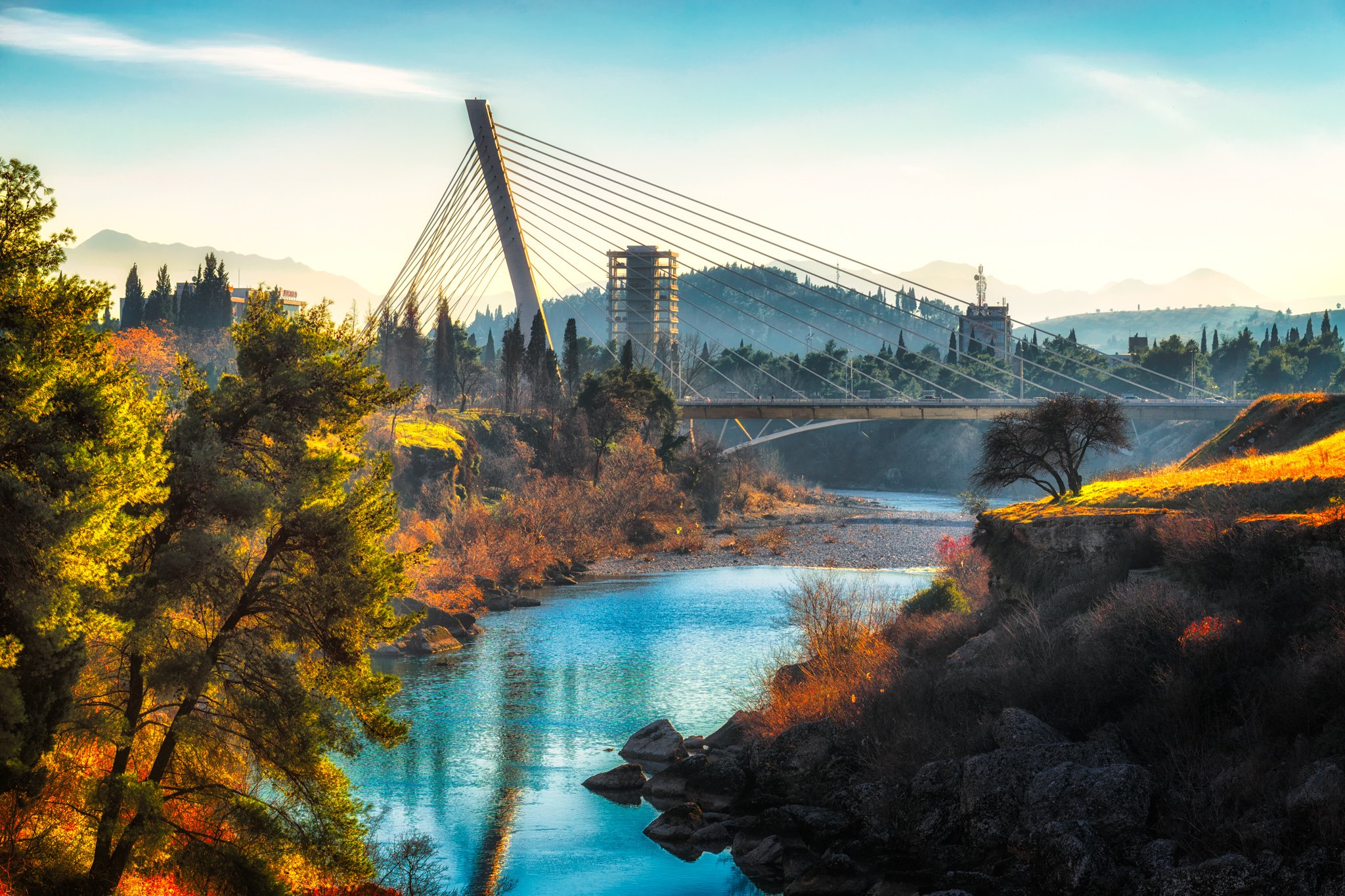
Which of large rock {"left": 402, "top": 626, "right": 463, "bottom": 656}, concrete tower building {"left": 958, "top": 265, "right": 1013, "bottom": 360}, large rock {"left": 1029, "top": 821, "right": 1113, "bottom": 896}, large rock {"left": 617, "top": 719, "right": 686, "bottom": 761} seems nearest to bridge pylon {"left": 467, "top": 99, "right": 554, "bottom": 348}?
large rock {"left": 402, "top": 626, "right": 463, "bottom": 656}

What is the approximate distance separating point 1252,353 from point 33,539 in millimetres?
115799

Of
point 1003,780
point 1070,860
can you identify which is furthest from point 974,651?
point 1070,860

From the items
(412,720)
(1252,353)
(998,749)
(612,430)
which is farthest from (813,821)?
(1252,353)

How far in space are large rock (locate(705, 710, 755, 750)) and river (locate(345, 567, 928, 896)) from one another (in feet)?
4.75

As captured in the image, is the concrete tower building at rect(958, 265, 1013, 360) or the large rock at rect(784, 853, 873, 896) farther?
the concrete tower building at rect(958, 265, 1013, 360)

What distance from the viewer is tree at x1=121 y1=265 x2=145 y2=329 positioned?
284ft

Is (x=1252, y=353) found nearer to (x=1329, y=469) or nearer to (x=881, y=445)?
(x=881, y=445)

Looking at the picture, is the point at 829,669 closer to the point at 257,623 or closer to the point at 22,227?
the point at 257,623

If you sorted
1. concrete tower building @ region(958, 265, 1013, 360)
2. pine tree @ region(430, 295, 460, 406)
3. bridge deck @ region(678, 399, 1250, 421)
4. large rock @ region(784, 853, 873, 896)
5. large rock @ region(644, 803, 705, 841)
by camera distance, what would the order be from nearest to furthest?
large rock @ region(784, 853, 873, 896), large rock @ region(644, 803, 705, 841), bridge deck @ region(678, 399, 1250, 421), pine tree @ region(430, 295, 460, 406), concrete tower building @ region(958, 265, 1013, 360)

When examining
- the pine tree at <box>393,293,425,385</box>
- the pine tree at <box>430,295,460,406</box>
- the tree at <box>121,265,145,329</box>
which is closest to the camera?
the pine tree at <box>430,295,460,406</box>

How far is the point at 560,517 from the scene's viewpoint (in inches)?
2176

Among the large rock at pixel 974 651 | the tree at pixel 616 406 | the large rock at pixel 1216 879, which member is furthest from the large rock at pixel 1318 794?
the tree at pixel 616 406

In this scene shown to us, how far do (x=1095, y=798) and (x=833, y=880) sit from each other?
14.4ft

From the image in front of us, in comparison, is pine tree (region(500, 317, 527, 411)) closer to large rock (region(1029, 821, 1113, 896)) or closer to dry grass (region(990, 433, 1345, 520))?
dry grass (region(990, 433, 1345, 520))
